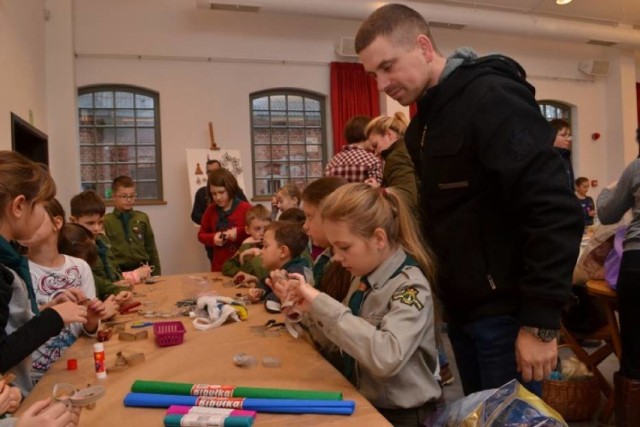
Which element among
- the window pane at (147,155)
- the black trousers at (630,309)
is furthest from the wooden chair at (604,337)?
the window pane at (147,155)

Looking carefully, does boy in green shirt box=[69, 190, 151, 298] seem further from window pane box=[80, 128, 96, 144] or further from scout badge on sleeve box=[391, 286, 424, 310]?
window pane box=[80, 128, 96, 144]

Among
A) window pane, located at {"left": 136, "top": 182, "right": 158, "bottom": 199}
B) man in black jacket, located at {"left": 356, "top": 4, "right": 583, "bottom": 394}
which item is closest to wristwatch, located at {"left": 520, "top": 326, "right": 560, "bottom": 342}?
man in black jacket, located at {"left": 356, "top": 4, "right": 583, "bottom": 394}

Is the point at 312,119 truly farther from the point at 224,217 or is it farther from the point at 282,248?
the point at 282,248

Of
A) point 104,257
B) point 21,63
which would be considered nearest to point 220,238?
point 104,257

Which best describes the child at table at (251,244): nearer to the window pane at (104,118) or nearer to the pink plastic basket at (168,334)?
the pink plastic basket at (168,334)

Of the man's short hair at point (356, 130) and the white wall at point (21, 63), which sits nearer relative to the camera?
the man's short hair at point (356, 130)

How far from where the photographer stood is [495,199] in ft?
4.68

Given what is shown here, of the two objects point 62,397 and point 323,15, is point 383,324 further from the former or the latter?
point 323,15

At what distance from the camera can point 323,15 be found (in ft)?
22.8

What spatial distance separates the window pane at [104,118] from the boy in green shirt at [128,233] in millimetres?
2664

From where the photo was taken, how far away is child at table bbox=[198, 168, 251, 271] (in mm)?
4117

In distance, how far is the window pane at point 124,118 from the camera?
7023mm

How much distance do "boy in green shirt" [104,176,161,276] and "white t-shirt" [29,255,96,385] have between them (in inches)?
87.3

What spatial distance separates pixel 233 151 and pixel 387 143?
415 cm
